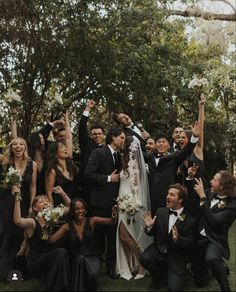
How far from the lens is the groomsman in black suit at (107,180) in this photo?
6.95 m

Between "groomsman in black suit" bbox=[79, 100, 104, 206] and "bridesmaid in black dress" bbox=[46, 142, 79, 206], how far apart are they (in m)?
0.24

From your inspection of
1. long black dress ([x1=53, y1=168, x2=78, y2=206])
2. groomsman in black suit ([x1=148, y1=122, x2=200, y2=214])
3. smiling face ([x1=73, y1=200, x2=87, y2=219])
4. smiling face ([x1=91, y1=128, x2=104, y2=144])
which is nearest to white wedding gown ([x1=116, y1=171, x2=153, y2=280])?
groomsman in black suit ([x1=148, y1=122, x2=200, y2=214])

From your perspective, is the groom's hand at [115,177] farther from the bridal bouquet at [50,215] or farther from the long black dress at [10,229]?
the long black dress at [10,229]

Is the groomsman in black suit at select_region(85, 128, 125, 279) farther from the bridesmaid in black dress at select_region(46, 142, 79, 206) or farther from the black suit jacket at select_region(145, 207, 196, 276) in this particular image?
the black suit jacket at select_region(145, 207, 196, 276)

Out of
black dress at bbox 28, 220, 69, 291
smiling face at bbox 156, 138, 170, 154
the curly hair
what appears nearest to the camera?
black dress at bbox 28, 220, 69, 291

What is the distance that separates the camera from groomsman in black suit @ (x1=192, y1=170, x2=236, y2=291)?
19.6ft

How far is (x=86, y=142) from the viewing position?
25.1ft

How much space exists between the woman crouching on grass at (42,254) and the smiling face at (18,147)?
0.79 m

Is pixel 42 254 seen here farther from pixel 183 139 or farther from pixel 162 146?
pixel 183 139

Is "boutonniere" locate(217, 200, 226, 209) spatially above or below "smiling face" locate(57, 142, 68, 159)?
below

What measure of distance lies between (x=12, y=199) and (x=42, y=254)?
1068mm

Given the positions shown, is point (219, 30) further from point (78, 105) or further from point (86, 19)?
point (86, 19)

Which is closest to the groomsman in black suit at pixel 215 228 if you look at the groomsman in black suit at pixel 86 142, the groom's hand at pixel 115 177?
the groom's hand at pixel 115 177

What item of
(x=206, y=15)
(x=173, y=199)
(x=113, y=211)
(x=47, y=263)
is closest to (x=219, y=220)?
(x=173, y=199)
